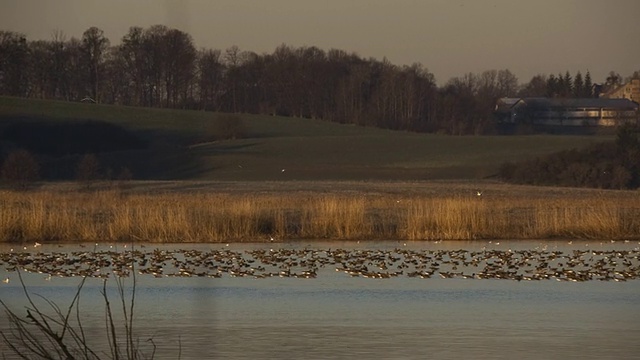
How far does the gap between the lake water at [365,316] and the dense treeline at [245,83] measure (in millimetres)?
75583

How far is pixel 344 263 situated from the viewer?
19953 millimetres

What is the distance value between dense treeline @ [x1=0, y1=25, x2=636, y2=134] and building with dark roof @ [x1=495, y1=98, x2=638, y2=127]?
2.84 meters

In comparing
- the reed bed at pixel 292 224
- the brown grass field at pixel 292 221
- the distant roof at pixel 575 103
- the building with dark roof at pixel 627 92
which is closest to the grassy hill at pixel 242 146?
the brown grass field at pixel 292 221

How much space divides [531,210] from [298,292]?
1430cm

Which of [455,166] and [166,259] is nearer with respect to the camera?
[166,259]

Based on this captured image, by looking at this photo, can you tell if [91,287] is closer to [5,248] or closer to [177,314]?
[177,314]

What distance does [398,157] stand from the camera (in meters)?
63.2

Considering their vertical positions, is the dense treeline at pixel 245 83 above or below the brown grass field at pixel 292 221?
above

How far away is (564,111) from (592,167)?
67.9 m

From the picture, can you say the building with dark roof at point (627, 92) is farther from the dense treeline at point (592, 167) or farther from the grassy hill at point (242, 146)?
the dense treeline at point (592, 167)

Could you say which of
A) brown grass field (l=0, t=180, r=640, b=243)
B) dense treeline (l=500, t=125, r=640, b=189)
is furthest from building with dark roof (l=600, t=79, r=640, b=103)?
brown grass field (l=0, t=180, r=640, b=243)

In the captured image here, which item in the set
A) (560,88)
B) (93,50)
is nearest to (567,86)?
(560,88)

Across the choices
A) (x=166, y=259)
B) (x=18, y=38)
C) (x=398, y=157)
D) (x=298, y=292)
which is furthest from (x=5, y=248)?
(x=18, y=38)

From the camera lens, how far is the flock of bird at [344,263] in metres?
18.6
